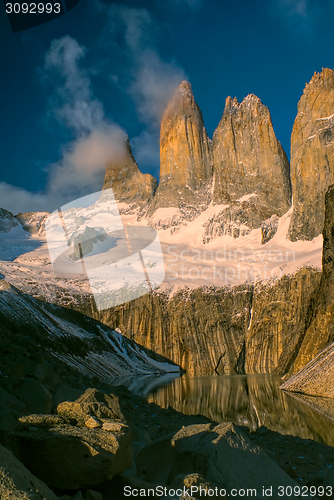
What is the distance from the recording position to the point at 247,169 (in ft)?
520

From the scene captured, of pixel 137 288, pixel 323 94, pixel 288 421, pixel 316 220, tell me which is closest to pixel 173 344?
pixel 137 288

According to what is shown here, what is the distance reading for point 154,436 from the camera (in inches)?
575

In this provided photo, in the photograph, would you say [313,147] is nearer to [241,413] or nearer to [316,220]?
[316,220]

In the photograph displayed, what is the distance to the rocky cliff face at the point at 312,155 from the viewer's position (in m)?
105

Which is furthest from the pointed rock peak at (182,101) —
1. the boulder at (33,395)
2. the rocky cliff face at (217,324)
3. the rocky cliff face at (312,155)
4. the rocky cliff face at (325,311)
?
the boulder at (33,395)

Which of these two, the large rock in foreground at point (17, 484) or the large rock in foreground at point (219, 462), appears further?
the large rock in foreground at point (219, 462)

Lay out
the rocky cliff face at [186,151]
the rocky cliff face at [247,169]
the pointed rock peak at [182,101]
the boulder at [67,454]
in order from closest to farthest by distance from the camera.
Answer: the boulder at [67,454] → the rocky cliff face at [247,169] → the rocky cliff face at [186,151] → the pointed rock peak at [182,101]

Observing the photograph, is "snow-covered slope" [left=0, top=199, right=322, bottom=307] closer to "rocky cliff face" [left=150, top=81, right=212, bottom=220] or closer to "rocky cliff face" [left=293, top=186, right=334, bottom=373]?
"rocky cliff face" [left=150, top=81, right=212, bottom=220]

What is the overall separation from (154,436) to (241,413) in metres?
12.6

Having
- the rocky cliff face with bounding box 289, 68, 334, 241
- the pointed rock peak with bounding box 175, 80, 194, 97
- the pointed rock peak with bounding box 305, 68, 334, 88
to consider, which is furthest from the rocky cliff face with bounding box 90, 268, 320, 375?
the pointed rock peak with bounding box 175, 80, 194, 97

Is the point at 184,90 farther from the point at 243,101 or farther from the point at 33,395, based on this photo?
the point at 33,395

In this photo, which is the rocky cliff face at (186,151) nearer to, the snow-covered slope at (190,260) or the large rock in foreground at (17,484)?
the snow-covered slope at (190,260)

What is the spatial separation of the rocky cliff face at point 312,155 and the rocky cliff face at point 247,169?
29139 mm

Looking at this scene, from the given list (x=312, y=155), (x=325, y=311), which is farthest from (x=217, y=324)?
(x=325, y=311)
